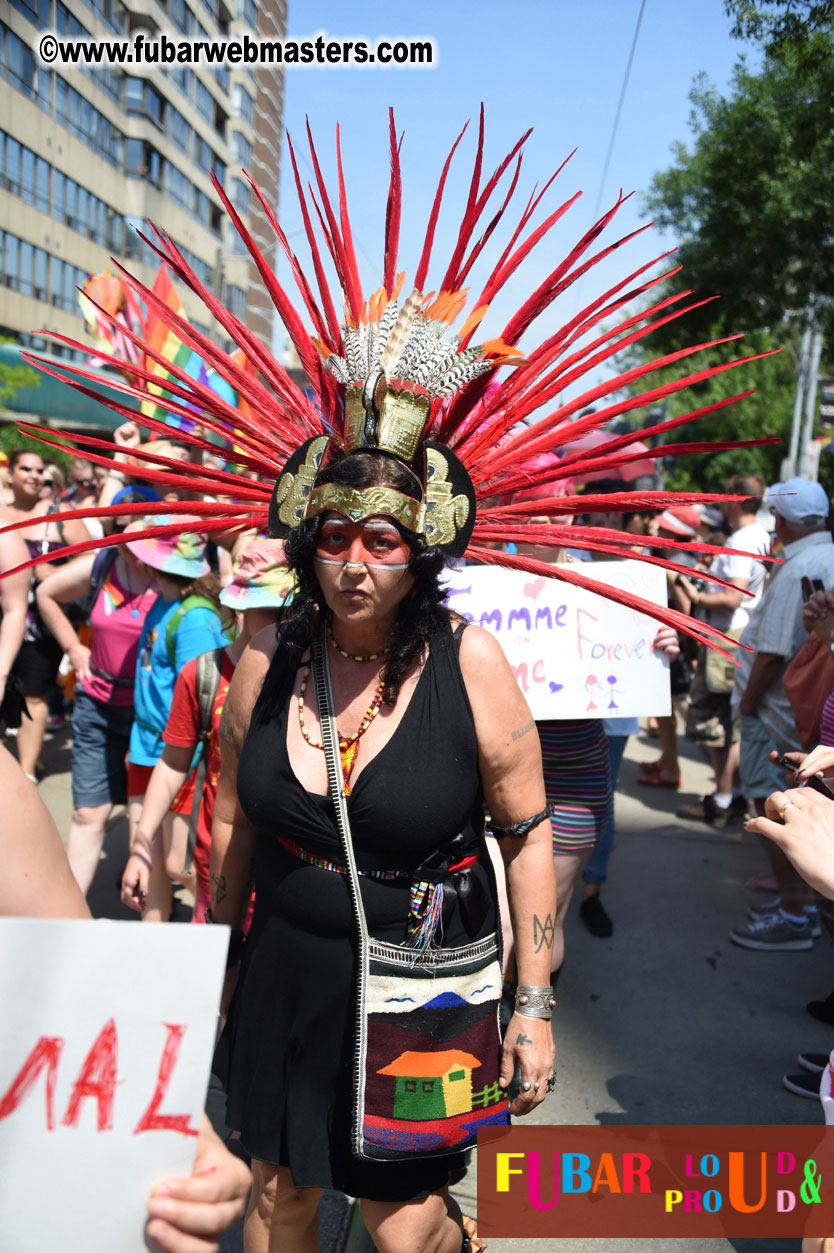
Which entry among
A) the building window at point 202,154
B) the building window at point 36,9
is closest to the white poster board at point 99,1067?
the building window at point 36,9

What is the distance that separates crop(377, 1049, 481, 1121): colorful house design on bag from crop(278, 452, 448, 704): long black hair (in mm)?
752

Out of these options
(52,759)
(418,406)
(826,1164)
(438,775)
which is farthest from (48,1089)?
(52,759)

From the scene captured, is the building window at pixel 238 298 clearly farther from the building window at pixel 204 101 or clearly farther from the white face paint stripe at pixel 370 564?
the white face paint stripe at pixel 370 564

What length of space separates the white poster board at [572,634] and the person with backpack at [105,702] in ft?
5.02

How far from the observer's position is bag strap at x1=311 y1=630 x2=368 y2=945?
6.70 ft

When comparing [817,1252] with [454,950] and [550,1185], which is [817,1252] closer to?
[454,950]

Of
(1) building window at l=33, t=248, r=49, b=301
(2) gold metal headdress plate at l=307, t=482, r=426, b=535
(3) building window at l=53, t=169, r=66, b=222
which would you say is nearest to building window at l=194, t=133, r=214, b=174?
(3) building window at l=53, t=169, r=66, b=222

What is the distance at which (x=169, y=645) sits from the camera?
3637 mm

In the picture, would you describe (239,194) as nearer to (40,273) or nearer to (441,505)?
(40,273)

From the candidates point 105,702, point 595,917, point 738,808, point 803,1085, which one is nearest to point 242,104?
point 738,808

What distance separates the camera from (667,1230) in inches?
A: 114

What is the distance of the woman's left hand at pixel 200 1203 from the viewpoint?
121 cm

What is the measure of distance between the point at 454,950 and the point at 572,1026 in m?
2.23

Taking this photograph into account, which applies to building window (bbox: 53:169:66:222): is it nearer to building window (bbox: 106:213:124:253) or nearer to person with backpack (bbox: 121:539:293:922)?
building window (bbox: 106:213:124:253)
